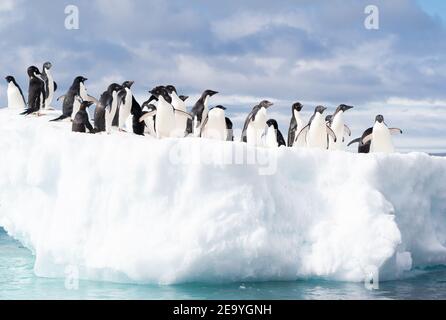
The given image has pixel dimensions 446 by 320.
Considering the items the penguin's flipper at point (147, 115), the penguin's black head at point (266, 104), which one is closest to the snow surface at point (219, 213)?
the penguin's flipper at point (147, 115)

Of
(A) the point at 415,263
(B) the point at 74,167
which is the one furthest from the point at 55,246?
(A) the point at 415,263

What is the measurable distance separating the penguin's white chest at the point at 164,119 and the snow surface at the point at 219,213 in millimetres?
2452

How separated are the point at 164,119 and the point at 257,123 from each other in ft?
7.01

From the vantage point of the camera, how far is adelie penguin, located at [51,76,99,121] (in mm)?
15420

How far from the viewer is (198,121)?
1595cm

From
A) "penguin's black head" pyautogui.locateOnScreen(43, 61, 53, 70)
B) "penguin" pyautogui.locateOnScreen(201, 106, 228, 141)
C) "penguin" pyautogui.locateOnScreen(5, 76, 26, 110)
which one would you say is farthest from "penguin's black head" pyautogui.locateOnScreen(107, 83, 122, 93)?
"penguin's black head" pyautogui.locateOnScreen(43, 61, 53, 70)

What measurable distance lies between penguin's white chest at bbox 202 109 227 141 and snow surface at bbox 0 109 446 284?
3.25m

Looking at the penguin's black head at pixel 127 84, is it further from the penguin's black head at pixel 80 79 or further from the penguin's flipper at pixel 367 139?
the penguin's flipper at pixel 367 139

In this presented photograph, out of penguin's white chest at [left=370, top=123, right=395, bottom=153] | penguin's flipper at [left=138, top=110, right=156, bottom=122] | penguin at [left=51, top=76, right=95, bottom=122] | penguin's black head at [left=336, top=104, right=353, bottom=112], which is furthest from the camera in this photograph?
penguin's black head at [left=336, top=104, right=353, bottom=112]

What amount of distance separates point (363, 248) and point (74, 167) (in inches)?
172

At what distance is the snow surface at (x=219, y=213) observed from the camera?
966cm

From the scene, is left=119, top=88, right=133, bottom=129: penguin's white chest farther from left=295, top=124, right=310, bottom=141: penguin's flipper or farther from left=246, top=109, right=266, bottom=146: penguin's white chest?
left=295, top=124, right=310, bottom=141: penguin's flipper
